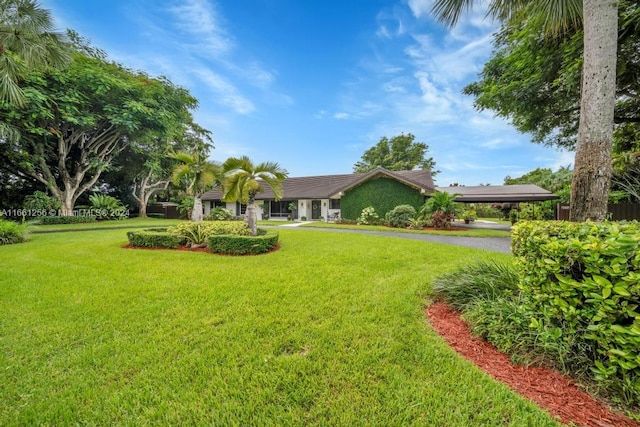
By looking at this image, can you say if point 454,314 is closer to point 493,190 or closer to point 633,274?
point 633,274

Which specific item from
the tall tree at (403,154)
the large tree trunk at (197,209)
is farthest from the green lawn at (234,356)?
the tall tree at (403,154)

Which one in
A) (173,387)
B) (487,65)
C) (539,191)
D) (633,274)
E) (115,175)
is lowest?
(173,387)

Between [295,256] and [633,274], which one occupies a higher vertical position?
[633,274]

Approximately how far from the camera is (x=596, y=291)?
2.12 m

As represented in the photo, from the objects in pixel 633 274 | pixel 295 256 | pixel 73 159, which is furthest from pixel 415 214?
pixel 73 159

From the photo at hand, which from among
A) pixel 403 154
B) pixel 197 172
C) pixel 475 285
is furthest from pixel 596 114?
pixel 403 154

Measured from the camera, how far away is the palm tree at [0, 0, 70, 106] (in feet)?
26.4

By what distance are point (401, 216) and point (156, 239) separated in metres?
Result: 14.4

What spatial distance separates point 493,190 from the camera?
71.7ft

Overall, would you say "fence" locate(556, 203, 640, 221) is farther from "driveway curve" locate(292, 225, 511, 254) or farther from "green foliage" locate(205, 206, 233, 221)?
"green foliage" locate(205, 206, 233, 221)

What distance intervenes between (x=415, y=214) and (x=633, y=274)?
16157 millimetres

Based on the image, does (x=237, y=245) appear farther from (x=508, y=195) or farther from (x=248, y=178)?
(x=508, y=195)

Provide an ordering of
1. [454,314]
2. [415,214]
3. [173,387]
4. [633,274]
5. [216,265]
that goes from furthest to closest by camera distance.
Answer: [415,214], [216,265], [454,314], [173,387], [633,274]

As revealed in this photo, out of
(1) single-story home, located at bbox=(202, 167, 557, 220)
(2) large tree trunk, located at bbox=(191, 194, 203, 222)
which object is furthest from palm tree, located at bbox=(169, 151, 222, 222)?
(1) single-story home, located at bbox=(202, 167, 557, 220)
